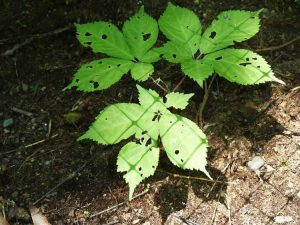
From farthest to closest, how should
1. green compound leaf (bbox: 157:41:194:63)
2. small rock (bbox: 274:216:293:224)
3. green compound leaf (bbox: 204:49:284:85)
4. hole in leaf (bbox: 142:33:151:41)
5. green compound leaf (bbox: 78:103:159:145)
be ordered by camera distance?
hole in leaf (bbox: 142:33:151:41) < green compound leaf (bbox: 157:41:194:63) < green compound leaf (bbox: 204:49:284:85) < green compound leaf (bbox: 78:103:159:145) < small rock (bbox: 274:216:293:224)

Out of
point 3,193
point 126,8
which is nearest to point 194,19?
point 126,8

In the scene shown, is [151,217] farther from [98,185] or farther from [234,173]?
[234,173]

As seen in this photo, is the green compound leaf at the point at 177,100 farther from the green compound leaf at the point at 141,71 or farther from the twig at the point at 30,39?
the twig at the point at 30,39

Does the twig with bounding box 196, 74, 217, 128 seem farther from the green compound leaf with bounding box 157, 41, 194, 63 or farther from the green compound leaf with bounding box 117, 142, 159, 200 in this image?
the green compound leaf with bounding box 117, 142, 159, 200

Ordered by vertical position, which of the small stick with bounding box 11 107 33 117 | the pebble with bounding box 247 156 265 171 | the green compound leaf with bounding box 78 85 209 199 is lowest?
the small stick with bounding box 11 107 33 117

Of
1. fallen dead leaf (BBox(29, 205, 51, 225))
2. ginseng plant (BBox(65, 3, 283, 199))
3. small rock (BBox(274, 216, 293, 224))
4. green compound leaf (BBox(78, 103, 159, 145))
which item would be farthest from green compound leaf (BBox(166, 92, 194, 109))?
fallen dead leaf (BBox(29, 205, 51, 225))

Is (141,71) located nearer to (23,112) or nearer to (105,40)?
(105,40)

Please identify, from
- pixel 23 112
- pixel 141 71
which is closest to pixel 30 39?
pixel 23 112
